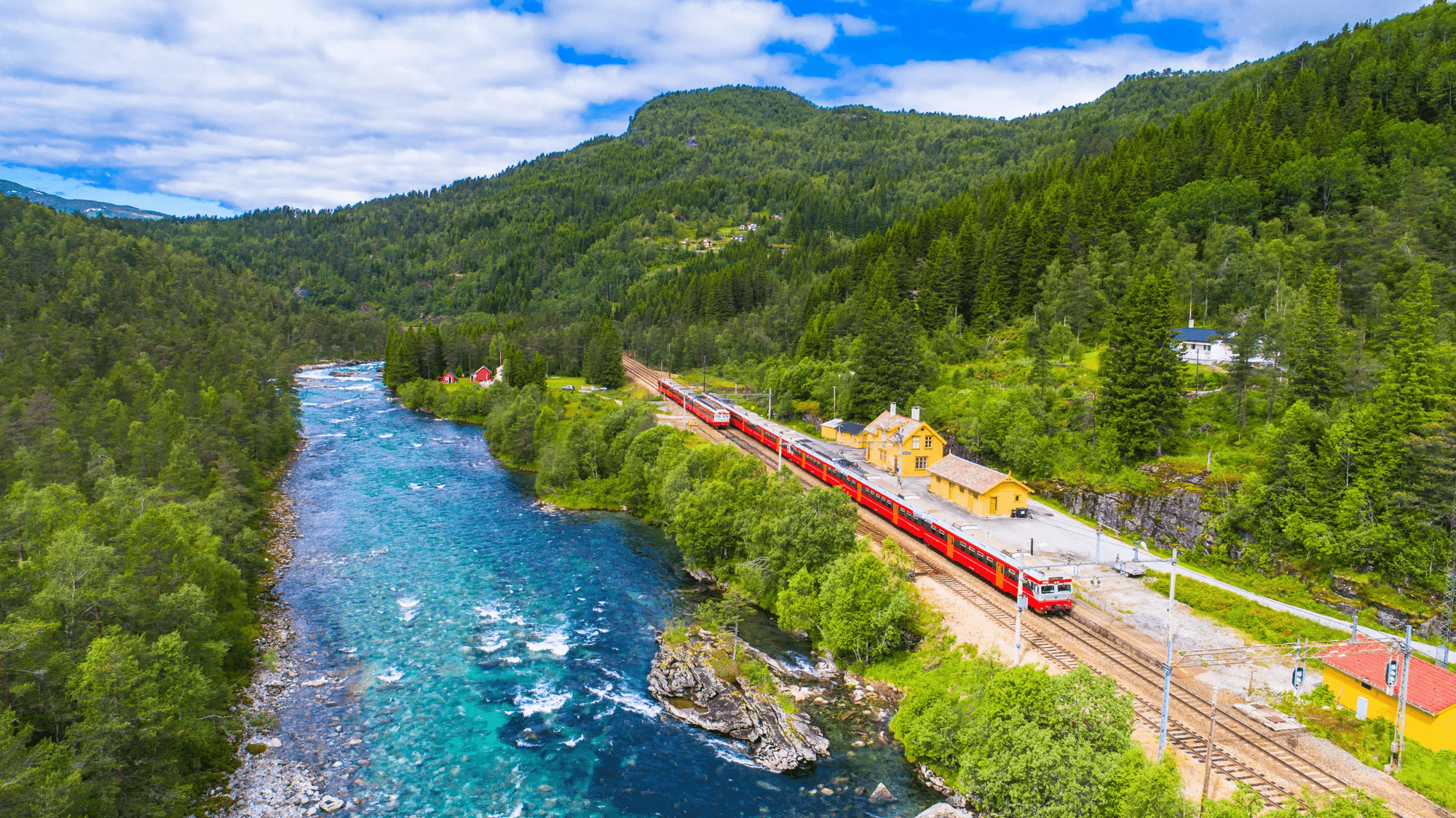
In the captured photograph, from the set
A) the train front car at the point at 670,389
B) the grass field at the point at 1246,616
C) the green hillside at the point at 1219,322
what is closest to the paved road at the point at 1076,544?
the grass field at the point at 1246,616

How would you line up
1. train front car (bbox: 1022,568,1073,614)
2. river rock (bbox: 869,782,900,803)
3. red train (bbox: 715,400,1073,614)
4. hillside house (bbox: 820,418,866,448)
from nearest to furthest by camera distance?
river rock (bbox: 869,782,900,803)
train front car (bbox: 1022,568,1073,614)
red train (bbox: 715,400,1073,614)
hillside house (bbox: 820,418,866,448)

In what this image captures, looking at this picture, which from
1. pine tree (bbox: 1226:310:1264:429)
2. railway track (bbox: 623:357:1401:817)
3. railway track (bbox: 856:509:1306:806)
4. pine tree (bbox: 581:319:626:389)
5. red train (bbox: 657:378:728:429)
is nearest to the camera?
railway track (bbox: 856:509:1306:806)

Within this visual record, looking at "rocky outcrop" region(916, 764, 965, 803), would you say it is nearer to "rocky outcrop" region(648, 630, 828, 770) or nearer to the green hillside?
"rocky outcrop" region(648, 630, 828, 770)

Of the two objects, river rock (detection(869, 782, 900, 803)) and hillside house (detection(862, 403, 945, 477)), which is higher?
hillside house (detection(862, 403, 945, 477))

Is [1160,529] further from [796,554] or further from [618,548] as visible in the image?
[618,548]

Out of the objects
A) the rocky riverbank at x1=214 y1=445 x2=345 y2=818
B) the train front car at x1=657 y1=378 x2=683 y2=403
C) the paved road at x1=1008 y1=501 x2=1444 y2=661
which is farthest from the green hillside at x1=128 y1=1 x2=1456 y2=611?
the rocky riverbank at x1=214 y1=445 x2=345 y2=818

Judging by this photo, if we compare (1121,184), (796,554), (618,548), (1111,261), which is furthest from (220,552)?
(1121,184)

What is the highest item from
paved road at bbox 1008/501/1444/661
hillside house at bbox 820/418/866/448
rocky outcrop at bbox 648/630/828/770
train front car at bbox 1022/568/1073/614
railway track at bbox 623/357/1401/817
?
hillside house at bbox 820/418/866/448
